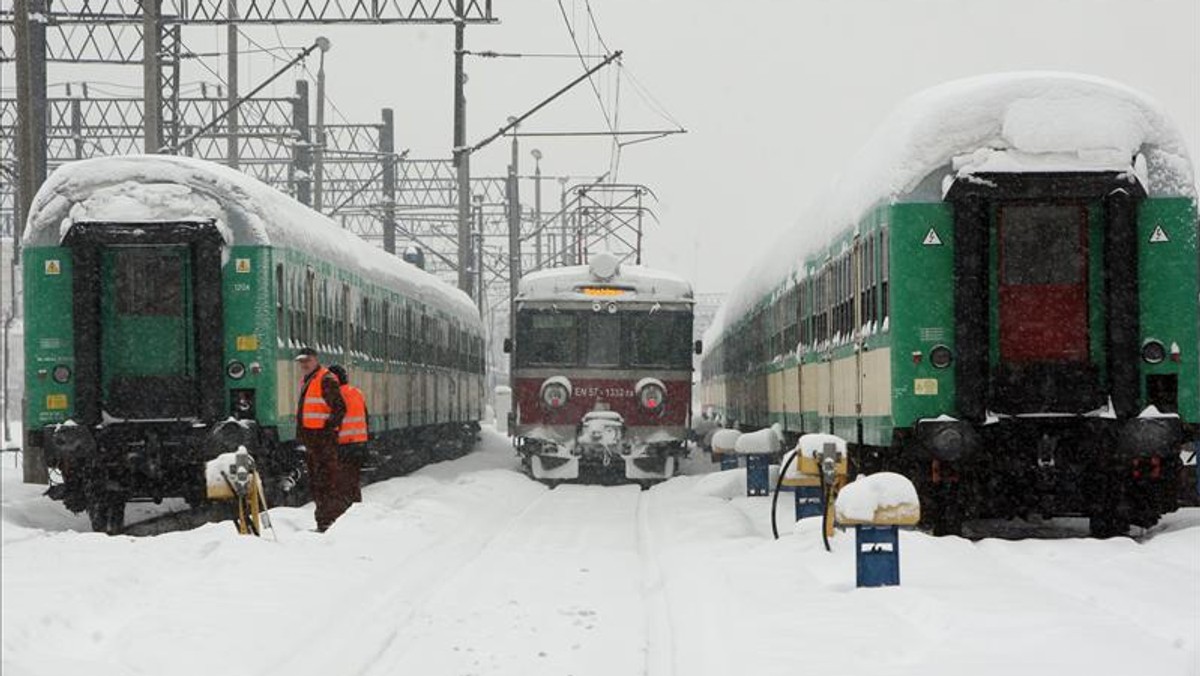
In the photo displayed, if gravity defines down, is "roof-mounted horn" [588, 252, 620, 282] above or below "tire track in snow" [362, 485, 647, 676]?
above

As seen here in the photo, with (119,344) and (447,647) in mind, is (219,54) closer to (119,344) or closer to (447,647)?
(119,344)

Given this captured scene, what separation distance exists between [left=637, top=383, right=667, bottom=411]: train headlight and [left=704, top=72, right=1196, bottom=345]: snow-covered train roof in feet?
31.9

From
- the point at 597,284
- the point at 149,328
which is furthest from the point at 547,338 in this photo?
the point at 149,328

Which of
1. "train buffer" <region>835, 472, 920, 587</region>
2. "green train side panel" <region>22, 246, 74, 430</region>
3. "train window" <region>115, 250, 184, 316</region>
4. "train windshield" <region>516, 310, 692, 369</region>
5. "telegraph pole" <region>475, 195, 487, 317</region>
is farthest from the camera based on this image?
"telegraph pole" <region>475, 195, 487, 317</region>

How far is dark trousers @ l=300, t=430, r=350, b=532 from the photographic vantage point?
14.9 metres

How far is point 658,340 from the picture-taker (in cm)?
2378

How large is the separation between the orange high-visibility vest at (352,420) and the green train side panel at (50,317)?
9.16 ft

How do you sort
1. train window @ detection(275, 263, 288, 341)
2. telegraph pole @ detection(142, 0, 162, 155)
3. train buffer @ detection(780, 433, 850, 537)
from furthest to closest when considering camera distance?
1. telegraph pole @ detection(142, 0, 162, 155)
2. train window @ detection(275, 263, 288, 341)
3. train buffer @ detection(780, 433, 850, 537)

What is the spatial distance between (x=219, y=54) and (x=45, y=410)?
18929 mm

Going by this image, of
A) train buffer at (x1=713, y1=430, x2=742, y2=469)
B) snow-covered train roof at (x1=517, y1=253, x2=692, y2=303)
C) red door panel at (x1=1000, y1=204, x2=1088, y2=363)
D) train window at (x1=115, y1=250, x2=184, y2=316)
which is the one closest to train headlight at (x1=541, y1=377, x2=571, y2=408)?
snow-covered train roof at (x1=517, y1=253, x2=692, y2=303)

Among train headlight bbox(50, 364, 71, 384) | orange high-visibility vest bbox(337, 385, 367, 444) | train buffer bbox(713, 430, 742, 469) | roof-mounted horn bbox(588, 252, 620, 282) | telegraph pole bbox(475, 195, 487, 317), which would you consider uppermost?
telegraph pole bbox(475, 195, 487, 317)

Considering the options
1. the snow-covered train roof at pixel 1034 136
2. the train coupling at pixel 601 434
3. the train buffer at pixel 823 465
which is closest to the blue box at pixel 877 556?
the train buffer at pixel 823 465

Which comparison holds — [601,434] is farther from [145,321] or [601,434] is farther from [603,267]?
[145,321]

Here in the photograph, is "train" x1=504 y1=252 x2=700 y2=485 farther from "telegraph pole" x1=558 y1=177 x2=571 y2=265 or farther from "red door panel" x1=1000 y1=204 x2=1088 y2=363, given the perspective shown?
"telegraph pole" x1=558 y1=177 x2=571 y2=265
